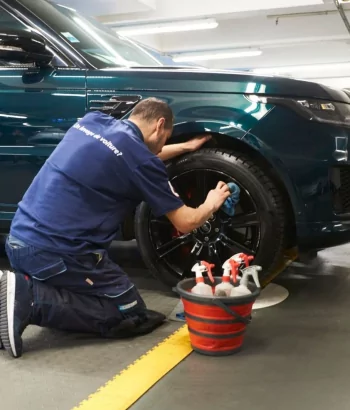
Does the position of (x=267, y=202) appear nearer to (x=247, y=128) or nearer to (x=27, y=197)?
(x=247, y=128)

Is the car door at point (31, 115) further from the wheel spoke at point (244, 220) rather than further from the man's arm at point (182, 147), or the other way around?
the wheel spoke at point (244, 220)

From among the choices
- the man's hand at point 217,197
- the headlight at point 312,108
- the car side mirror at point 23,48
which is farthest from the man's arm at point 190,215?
the car side mirror at point 23,48

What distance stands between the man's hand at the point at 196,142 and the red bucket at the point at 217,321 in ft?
2.64

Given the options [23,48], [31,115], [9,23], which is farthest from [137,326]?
[9,23]

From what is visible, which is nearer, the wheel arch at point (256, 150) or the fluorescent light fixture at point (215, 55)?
the wheel arch at point (256, 150)

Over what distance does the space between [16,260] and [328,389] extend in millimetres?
1360

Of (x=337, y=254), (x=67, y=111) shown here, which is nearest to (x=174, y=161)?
(x=67, y=111)

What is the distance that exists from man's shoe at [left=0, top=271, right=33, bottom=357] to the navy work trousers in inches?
1.8

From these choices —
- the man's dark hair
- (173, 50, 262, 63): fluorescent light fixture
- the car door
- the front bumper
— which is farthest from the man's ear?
(173, 50, 262, 63): fluorescent light fixture

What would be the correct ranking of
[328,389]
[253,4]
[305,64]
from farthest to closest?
[305,64], [253,4], [328,389]

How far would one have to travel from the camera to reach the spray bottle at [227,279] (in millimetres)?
2106

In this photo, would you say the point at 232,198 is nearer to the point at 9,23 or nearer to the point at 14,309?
the point at 14,309

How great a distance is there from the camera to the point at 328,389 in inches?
68.5

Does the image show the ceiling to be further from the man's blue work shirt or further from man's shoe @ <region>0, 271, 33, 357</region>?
man's shoe @ <region>0, 271, 33, 357</region>
